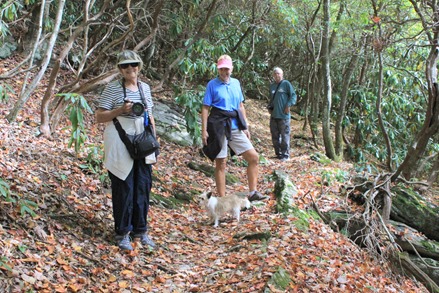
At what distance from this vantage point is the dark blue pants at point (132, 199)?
14.5ft

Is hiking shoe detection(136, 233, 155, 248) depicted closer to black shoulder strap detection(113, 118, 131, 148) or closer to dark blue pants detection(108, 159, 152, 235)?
dark blue pants detection(108, 159, 152, 235)

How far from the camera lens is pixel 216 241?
5.39 meters

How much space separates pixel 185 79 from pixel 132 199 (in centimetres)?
661

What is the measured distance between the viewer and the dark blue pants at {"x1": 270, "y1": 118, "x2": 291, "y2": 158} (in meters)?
10.9

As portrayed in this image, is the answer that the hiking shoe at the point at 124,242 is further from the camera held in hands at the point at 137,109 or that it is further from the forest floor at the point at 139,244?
the camera held in hands at the point at 137,109

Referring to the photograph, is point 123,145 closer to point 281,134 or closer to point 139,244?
point 139,244

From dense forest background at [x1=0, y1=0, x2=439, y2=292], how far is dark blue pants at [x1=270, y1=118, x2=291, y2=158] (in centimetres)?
79

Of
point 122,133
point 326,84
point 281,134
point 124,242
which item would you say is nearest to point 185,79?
point 281,134

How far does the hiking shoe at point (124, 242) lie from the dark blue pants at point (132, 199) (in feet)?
0.16

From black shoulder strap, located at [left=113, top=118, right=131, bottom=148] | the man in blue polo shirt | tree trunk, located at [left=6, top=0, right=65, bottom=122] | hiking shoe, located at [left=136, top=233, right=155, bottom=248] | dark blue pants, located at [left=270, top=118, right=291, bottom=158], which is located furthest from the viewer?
dark blue pants, located at [left=270, top=118, right=291, bottom=158]

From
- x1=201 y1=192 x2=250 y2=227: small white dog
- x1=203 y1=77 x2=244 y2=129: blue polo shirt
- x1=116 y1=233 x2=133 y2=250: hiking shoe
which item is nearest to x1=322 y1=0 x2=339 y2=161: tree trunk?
x1=203 y1=77 x2=244 y2=129: blue polo shirt

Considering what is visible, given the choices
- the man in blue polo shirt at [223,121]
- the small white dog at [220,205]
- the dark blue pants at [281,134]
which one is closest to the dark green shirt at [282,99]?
the dark blue pants at [281,134]

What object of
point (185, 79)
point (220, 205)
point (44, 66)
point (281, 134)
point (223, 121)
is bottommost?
point (220, 205)

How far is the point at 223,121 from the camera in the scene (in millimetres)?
6070
